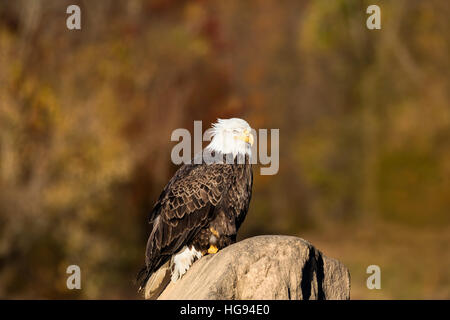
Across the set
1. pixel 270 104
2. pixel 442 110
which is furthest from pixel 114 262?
pixel 442 110

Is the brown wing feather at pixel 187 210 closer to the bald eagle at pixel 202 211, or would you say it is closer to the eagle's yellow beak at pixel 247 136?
the bald eagle at pixel 202 211

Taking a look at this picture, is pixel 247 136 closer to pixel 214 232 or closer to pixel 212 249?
pixel 214 232

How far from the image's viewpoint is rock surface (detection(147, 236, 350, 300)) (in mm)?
5195

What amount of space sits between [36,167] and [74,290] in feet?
9.41

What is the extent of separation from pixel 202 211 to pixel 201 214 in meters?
0.03

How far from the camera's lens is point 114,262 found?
1479 cm

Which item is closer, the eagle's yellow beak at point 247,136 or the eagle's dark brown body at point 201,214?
the eagle's dark brown body at point 201,214

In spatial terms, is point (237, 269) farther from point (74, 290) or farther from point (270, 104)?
point (270, 104)

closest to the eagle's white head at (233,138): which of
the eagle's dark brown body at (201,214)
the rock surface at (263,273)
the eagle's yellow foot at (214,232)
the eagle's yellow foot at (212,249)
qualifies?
the eagle's dark brown body at (201,214)

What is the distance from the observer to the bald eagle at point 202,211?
20.6 feet

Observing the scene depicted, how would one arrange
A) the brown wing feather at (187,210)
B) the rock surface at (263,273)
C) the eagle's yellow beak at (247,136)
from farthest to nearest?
the eagle's yellow beak at (247,136), the brown wing feather at (187,210), the rock surface at (263,273)

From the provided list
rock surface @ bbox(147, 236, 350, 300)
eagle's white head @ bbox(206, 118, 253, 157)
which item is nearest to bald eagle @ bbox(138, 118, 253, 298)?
eagle's white head @ bbox(206, 118, 253, 157)

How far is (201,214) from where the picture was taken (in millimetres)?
6312

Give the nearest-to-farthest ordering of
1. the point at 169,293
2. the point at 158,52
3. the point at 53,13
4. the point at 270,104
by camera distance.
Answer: the point at 169,293 < the point at 53,13 < the point at 158,52 < the point at 270,104
